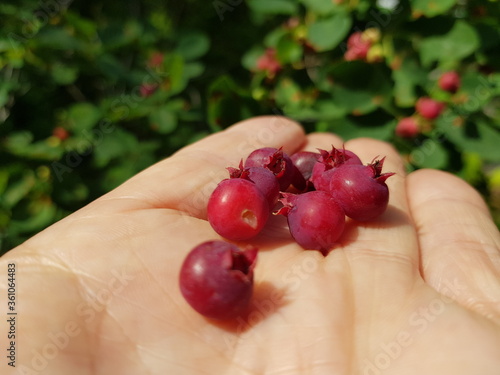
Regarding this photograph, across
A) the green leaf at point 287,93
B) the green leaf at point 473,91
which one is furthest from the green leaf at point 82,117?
the green leaf at point 473,91

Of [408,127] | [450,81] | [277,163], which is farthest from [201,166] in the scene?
[450,81]

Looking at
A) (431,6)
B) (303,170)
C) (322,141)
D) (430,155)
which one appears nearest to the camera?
(303,170)

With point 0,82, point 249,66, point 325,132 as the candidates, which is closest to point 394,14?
point 325,132

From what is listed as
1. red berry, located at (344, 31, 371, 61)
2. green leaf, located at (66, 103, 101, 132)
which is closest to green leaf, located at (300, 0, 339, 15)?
red berry, located at (344, 31, 371, 61)

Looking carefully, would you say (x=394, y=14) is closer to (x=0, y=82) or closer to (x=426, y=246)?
(x=426, y=246)

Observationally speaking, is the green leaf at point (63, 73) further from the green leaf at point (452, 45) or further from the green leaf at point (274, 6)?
the green leaf at point (452, 45)

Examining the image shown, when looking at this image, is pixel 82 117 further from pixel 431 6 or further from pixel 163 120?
pixel 431 6

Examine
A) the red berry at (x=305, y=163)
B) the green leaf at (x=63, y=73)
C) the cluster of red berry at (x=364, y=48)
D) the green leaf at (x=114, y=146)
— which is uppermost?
the cluster of red berry at (x=364, y=48)
